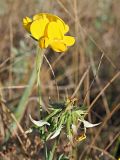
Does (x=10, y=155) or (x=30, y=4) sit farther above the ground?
(x=30, y=4)

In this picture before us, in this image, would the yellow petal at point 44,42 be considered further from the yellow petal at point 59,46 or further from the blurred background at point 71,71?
the blurred background at point 71,71

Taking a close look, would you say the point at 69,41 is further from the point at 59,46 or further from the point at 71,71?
the point at 71,71

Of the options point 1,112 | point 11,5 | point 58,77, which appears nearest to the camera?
point 1,112

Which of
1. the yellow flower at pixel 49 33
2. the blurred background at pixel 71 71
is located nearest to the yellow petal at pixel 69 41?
the yellow flower at pixel 49 33

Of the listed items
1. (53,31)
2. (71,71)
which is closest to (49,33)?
(53,31)

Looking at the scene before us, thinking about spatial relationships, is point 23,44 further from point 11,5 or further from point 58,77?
point 11,5

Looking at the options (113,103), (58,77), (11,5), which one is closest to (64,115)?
(113,103)

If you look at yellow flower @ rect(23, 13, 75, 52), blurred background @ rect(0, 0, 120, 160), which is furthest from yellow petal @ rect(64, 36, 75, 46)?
blurred background @ rect(0, 0, 120, 160)
